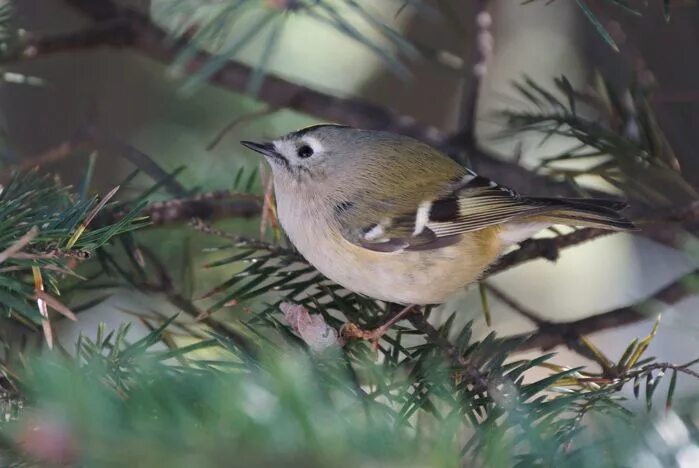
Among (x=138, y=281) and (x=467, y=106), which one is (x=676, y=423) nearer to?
(x=138, y=281)

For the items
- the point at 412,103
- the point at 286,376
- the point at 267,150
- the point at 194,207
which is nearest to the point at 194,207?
the point at 194,207

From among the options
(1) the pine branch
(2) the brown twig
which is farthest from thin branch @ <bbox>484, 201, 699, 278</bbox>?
(2) the brown twig

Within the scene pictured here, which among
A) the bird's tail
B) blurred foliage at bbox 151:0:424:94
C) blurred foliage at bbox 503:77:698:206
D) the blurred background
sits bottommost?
the blurred background

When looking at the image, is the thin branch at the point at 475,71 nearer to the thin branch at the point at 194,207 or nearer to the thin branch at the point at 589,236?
the thin branch at the point at 589,236

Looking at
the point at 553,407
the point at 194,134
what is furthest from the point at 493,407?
the point at 194,134

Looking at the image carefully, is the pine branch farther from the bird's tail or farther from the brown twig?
the brown twig

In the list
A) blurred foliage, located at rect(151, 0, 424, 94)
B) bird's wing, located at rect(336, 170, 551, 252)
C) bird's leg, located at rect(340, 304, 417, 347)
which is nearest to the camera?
blurred foliage, located at rect(151, 0, 424, 94)

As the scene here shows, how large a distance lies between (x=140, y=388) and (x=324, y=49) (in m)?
1.46

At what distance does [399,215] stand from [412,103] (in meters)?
1.16

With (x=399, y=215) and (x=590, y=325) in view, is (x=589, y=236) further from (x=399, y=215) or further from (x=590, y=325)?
(x=399, y=215)

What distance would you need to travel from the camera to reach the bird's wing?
3.14 feet

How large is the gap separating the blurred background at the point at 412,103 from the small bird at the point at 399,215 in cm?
8

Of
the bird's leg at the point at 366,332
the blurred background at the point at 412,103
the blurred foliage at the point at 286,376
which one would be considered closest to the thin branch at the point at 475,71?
the blurred background at the point at 412,103

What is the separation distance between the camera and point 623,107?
0.94m
